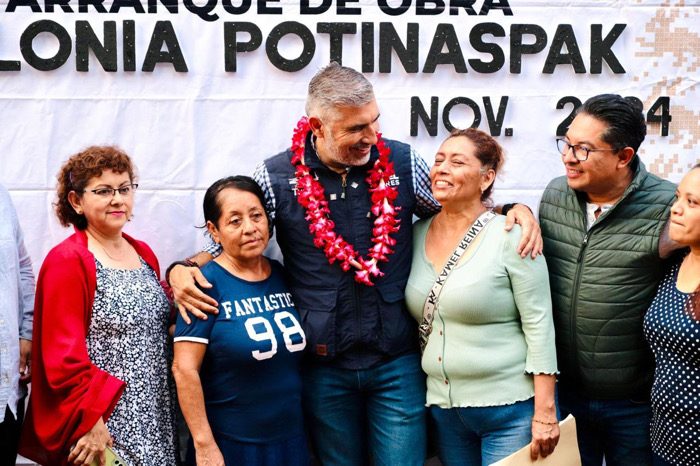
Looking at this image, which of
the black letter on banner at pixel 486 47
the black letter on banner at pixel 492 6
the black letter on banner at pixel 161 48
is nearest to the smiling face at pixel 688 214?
the black letter on banner at pixel 486 47

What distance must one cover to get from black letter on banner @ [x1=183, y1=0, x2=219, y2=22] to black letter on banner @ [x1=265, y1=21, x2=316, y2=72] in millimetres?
305

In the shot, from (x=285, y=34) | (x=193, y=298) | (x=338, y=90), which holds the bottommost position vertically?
(x=193, y=298)

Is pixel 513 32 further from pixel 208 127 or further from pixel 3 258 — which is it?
pixel 3 258

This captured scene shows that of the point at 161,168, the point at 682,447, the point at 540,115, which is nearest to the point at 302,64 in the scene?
the point at 161,168

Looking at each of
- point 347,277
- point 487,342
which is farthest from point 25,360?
point 487,342

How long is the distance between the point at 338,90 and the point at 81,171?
113 centimetres

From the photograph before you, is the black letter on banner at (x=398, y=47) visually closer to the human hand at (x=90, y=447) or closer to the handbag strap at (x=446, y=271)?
the handbag strap at (x=446, y=271)

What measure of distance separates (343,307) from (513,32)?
1.73 meters

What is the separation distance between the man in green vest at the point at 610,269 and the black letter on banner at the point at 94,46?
7.43ft

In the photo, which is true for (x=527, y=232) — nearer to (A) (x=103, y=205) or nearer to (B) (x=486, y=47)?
(B) (x=486, y=47)

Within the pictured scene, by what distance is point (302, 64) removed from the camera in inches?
149

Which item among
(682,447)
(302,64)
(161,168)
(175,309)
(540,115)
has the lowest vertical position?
(682,447)

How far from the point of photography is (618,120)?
3.01 m

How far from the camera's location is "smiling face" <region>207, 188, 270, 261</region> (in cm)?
306
